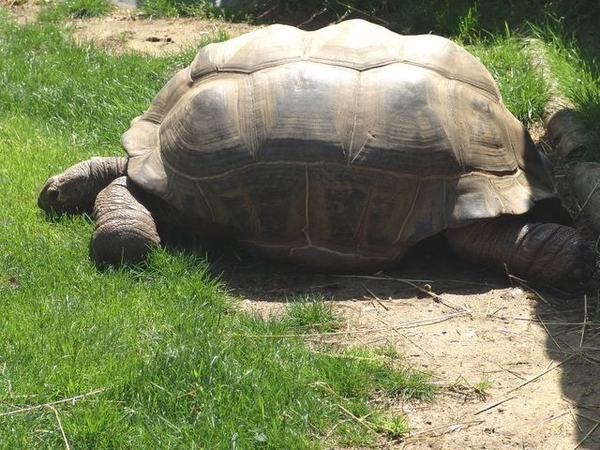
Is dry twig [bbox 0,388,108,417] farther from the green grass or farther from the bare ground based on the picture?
the bare ground

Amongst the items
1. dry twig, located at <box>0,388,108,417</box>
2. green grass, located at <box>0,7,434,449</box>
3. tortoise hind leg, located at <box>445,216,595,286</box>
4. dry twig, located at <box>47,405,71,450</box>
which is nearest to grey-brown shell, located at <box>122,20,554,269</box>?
tortoise hind leg, located at <box>445,216,595,286</box>

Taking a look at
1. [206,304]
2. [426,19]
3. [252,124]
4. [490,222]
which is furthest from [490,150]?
[426,19]

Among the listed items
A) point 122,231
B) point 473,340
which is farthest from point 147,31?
point 473,340

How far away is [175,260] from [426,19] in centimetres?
435

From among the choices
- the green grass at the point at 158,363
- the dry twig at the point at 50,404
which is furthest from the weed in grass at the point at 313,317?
the dry twig at the point at 50,404

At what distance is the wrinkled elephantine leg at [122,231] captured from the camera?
6004 mm

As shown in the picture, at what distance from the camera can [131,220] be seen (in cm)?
610

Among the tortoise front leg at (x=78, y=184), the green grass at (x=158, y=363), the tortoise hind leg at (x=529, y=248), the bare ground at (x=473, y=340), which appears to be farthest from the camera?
the tortoise front leg at (x=78, y=184)

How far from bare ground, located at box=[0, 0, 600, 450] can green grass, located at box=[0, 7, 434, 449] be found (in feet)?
0.57

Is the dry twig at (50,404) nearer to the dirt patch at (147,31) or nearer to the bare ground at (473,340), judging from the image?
the bare ground at (473,340)

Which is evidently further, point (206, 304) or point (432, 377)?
point (206, 304)

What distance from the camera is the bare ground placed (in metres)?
4.55

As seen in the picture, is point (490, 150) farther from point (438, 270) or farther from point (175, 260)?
point (175, 260)

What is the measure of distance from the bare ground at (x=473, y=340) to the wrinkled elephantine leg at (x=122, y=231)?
1.81 feet
